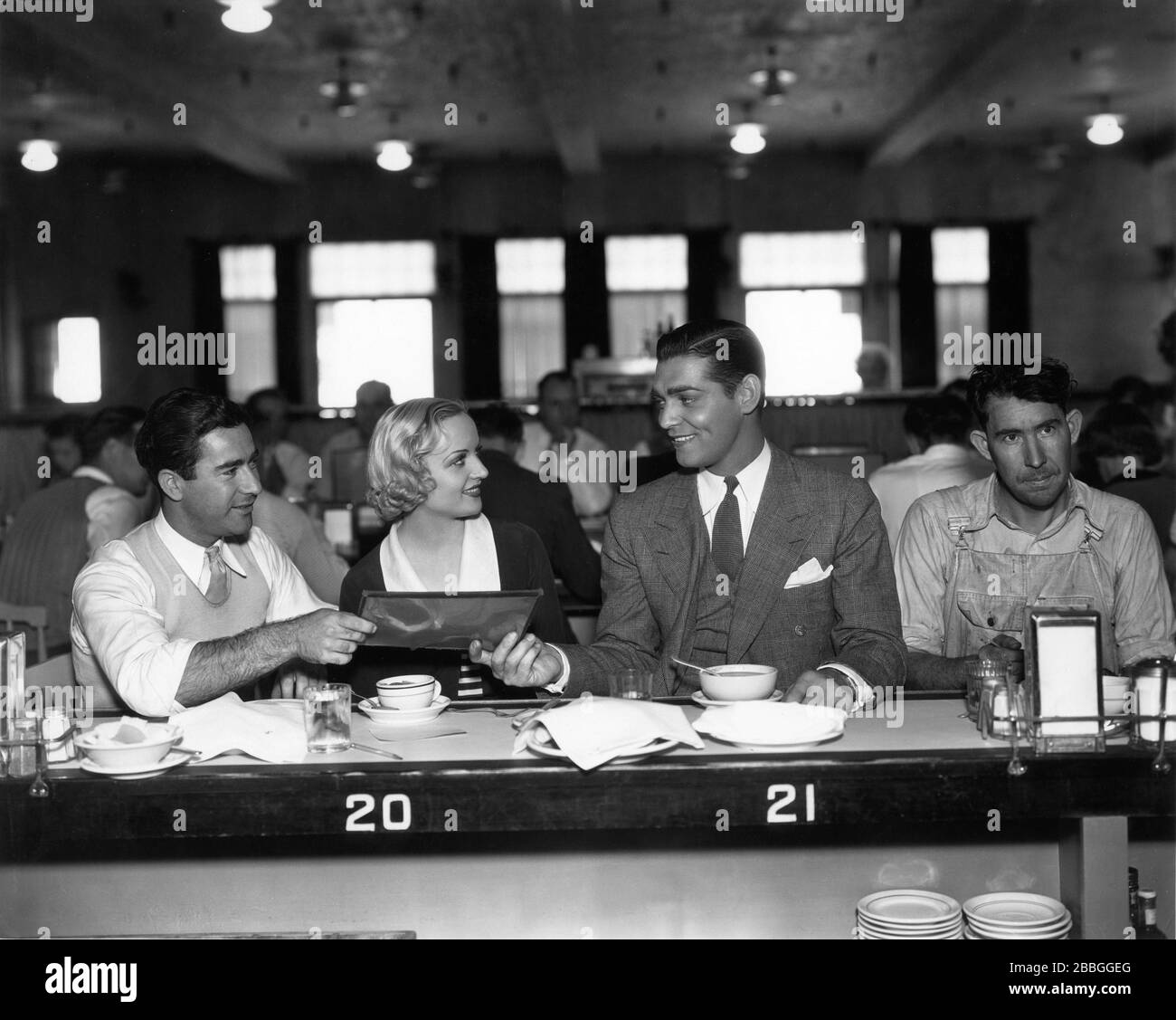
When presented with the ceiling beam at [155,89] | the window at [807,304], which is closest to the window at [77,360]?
the ceiling beam at [155,89]

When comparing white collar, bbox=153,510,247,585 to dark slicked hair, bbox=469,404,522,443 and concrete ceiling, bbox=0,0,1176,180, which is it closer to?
dark slicked hair, bbox=469,404,522,443

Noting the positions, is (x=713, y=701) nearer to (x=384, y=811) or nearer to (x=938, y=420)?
(x=384, y=811)

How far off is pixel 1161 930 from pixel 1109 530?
0.99 m

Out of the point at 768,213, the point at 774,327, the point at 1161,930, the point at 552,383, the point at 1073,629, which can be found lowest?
the point at 1161,930

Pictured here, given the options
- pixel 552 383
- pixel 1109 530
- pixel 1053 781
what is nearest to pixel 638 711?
pixel 1053 781

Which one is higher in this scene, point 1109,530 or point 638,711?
point 1109,530

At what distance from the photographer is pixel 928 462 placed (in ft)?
16.5

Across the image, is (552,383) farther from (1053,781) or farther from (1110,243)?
(1110,243)

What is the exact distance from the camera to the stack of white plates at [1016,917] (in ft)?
6.98

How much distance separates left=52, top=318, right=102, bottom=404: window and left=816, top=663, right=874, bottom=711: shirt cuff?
11226 mm

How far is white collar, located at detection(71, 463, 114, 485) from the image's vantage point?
5.26 m

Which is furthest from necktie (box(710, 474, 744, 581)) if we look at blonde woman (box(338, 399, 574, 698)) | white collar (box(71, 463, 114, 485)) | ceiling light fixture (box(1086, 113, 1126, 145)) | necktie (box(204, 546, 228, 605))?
ceiling light fixture (box(1086, 113, 1126, 145))

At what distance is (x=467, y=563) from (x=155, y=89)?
7.62 meters

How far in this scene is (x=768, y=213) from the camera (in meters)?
13.1
